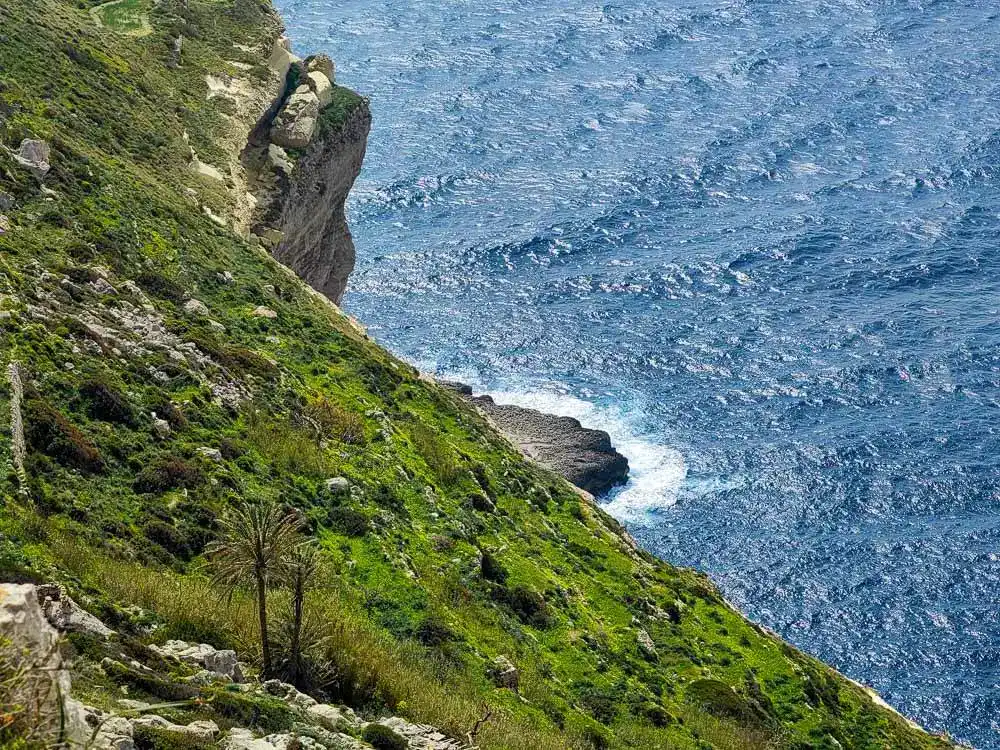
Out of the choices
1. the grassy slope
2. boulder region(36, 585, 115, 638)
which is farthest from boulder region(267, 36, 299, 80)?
boulder region(36, 585, 115, 638)

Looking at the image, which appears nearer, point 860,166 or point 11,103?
point 11,103

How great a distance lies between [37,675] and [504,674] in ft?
92.1

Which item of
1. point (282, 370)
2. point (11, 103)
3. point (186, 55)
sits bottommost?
point (282, 370)

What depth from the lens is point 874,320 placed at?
136375mm

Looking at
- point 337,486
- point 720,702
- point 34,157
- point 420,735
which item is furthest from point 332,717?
point 34,157

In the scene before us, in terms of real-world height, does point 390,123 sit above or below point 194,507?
above

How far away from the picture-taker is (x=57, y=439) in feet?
148

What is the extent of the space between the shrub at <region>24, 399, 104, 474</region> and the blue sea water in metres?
64.7

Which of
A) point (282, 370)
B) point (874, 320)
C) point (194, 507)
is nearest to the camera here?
point (194, 507)

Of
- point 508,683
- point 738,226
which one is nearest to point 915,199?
point 738,226

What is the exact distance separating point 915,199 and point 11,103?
4513 inches

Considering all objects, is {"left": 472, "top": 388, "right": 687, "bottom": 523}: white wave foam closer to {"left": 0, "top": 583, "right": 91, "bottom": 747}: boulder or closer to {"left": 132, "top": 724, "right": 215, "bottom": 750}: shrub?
{"left": 132, "top": 724, "right": 215, "bottom": 750}: shrub

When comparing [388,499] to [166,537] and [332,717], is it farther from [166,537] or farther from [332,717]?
[332,717]

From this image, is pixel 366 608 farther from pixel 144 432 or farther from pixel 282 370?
pixel 282 370
